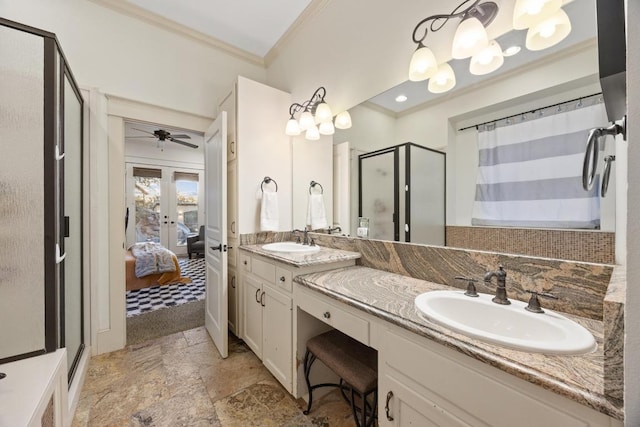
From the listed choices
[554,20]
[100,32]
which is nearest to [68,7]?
[100,32]

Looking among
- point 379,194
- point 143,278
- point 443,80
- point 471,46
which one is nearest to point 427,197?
point 379,194

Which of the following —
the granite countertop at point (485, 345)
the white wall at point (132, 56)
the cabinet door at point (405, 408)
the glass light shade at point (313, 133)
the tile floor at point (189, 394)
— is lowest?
the tile floor at point (189, 394)

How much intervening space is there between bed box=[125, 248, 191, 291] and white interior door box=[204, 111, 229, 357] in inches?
67.8

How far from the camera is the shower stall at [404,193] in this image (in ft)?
4.42

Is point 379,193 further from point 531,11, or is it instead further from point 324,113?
point 531,11

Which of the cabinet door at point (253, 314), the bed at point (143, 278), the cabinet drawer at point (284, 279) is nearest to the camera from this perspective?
the cabinet drawer at point (284, 279)

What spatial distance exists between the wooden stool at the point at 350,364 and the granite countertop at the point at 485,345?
36 centimetres

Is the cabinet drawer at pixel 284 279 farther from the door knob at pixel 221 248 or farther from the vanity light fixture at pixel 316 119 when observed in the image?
the vanity light fixture at pixel 316 119

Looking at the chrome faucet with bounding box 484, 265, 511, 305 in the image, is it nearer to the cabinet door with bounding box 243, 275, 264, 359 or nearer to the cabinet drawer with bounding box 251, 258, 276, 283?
the cabinet drawer with bounding box 251, 258, 276, 283

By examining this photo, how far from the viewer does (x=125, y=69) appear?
2164 millimetres

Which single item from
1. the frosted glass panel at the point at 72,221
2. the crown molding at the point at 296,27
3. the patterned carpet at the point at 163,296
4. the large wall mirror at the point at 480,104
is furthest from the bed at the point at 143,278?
the large wall mirror at the point at 480,104

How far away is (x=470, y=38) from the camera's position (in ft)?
3.87

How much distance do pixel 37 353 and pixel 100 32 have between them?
2.32 metres

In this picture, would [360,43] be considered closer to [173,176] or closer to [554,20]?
[554,20]
